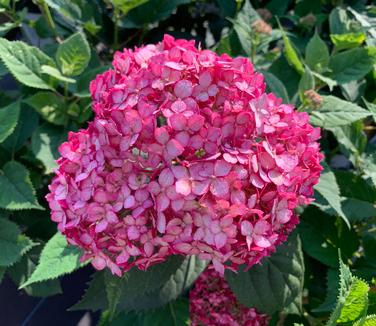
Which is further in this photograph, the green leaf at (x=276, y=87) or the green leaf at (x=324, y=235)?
the green leaf at (x=324, y=235)

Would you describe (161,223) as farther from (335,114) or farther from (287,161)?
(335,114)

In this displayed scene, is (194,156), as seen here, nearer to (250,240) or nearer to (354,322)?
(250,240)

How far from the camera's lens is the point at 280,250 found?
1.00 metres

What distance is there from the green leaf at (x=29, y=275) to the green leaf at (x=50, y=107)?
1.01 ft

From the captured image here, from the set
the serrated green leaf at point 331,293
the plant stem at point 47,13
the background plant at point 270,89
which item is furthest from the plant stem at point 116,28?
the serrated green leaf at point 331,293

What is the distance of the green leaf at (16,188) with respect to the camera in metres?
0.97

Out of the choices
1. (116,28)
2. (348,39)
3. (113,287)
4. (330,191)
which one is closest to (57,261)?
(113,287)

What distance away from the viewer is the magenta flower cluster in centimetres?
70

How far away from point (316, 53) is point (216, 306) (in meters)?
0.55

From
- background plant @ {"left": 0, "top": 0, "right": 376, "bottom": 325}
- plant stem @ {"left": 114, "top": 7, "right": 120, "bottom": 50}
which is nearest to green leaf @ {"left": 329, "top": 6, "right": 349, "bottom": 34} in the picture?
background plant @ {"left": 0, "top": 0, "right": 376, "bottom": 325}

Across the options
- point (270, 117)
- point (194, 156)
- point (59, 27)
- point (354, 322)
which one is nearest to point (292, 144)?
point (270, 117)

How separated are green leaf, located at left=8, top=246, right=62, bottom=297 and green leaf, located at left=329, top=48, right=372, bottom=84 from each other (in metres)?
Result: 0.74

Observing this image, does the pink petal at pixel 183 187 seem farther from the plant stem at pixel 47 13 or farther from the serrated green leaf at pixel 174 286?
the plant stem at pixel 47 13

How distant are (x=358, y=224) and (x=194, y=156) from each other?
2.02ft
